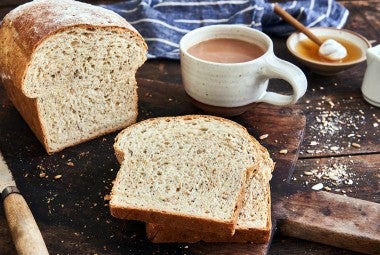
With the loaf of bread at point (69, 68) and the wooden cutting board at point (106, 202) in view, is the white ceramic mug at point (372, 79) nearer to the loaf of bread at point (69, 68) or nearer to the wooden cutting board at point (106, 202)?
the wooden cutting board at point (106, 202)

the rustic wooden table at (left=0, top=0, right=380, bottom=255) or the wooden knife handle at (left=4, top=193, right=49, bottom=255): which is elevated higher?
the wooden knife handle at (left=4, top=193, right=49, bottom=255)

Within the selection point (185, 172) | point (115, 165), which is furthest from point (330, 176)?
point (115, 165)

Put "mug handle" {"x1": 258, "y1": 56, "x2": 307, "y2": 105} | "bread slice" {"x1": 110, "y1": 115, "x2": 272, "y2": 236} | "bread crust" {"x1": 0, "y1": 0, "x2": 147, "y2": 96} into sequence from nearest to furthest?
"bread slice" {"x1": 110, "y1": 115, "x2": 272, "y2": 236}
"bread crust" {"x1": 0, "y1": 0, "x2": 147, "y2": 96}
"mug handle" {"x1": 258, "y1": 56, "x2": 307, "y2": 105}

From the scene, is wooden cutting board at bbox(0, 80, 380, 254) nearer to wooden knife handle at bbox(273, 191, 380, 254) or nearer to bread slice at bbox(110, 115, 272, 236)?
wooden knife handle at bbox(273, 191, 380, 254)

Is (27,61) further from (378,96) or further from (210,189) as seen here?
(378,96)

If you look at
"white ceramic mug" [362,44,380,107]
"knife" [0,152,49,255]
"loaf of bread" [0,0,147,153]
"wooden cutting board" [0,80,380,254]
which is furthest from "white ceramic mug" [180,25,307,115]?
"knife" [0,152,49,255]

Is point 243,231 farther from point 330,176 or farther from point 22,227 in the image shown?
point 22,227

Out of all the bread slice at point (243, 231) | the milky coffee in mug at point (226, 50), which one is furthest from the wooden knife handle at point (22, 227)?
Result: the milky coffee in mug at point (226, 50)
